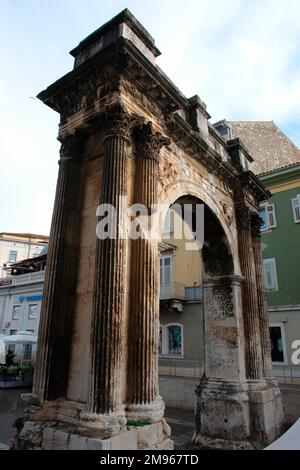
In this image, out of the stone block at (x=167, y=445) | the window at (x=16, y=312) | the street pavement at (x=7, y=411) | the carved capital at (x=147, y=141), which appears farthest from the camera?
the window at (x=16, y=312)

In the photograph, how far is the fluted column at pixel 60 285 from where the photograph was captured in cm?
442

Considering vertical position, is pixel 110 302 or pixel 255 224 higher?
pixel 255 224

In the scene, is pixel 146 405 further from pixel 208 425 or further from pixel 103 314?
pixel 208 425

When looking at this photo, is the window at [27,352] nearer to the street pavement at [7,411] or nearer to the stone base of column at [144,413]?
the street pavement at [7,411]

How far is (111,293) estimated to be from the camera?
4180 millimetres

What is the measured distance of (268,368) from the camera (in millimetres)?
8273

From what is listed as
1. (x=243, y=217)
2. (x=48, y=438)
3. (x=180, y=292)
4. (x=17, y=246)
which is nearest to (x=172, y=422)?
(x=243, y=217)

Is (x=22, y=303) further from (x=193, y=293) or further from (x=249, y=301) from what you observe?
(x=249, y=301)

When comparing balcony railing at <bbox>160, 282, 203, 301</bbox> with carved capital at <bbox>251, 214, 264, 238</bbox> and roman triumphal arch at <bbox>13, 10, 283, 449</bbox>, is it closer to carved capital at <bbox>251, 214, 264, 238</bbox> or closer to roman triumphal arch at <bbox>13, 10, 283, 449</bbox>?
carved capital at <bbox>251, 214, 264, 238</bbox>

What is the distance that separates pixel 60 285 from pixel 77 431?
1833mm

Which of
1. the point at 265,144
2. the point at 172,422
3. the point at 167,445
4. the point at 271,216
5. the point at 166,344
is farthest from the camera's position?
the point at 265,144

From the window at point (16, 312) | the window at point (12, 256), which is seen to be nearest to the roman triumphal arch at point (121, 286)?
the window at point (16, 312)

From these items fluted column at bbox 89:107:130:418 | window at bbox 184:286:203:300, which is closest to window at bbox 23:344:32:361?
window at bbox 184:286:203:300

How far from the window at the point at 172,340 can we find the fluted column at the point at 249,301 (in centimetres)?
720
